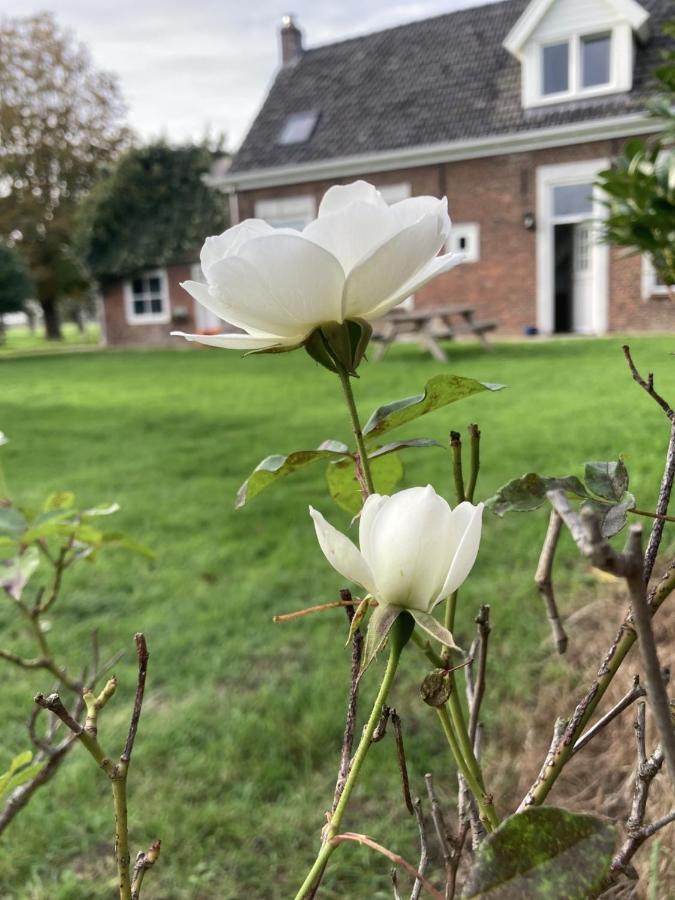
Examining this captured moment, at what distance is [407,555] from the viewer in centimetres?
32

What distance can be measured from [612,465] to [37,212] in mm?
21697

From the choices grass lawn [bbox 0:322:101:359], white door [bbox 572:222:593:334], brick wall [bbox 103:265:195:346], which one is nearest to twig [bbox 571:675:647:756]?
white door [bbox 572:222:593:334]

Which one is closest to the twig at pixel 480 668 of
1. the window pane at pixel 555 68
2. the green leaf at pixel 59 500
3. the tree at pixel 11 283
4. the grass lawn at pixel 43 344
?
the green leaf at pixel 59 500

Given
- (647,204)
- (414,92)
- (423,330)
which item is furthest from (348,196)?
(414,92)

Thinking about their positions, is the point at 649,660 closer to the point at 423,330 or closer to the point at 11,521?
the point at 11,521

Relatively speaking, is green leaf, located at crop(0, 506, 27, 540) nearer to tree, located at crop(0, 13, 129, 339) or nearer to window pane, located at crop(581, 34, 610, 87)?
window pane, located at crop(581, 34, 610, 87)

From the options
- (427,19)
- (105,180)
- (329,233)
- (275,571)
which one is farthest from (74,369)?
(329,233)

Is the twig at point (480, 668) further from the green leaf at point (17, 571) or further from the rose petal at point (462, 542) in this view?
the green leaf at point (17, 571)

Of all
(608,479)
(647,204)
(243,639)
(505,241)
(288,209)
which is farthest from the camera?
(288,209)

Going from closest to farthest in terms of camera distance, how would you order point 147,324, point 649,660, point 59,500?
point 649,660 < point 59,500 < point 147,324

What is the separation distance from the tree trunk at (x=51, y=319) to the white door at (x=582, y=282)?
50.9 feet

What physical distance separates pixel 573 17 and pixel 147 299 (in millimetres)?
8367

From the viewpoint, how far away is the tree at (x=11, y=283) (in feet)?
55.5

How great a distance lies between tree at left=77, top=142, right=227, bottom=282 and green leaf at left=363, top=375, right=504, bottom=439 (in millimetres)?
15013
